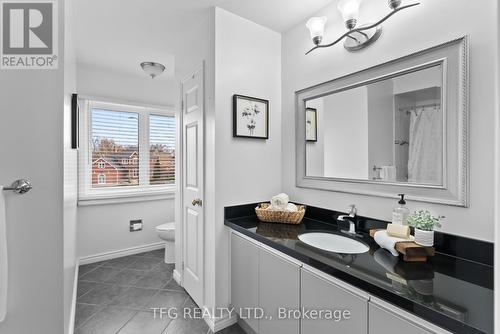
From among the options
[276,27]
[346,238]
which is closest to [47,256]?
[346,238]

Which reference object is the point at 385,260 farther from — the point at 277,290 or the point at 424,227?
the point at 277,290

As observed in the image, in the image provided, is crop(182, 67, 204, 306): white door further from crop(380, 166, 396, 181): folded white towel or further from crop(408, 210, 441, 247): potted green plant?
crop(408, 210, 441, 247): potted green plant

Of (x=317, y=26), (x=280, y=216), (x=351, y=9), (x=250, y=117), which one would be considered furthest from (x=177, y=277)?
(x=351, y=9)

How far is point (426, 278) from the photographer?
3.08ft

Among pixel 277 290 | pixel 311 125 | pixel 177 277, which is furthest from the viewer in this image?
pixel 177 277

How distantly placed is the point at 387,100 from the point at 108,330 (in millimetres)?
2520

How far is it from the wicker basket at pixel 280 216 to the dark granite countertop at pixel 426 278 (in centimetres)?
27

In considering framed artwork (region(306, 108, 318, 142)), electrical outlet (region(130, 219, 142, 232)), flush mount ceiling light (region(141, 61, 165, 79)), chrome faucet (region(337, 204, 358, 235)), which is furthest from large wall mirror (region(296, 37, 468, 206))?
electrical outlet (region(130, 219, 142, 232))

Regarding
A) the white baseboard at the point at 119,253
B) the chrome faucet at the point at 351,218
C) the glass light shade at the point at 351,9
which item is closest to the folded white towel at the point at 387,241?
the chrome faucet at the point at 351,218

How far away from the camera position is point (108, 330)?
1.80 metres

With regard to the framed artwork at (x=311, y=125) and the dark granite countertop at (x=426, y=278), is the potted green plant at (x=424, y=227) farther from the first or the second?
the framed artwork at (x=311, y=125)

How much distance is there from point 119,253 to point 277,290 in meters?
2.58

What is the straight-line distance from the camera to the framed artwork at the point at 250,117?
1.88 metres

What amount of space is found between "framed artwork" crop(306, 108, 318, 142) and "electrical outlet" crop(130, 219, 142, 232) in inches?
102
